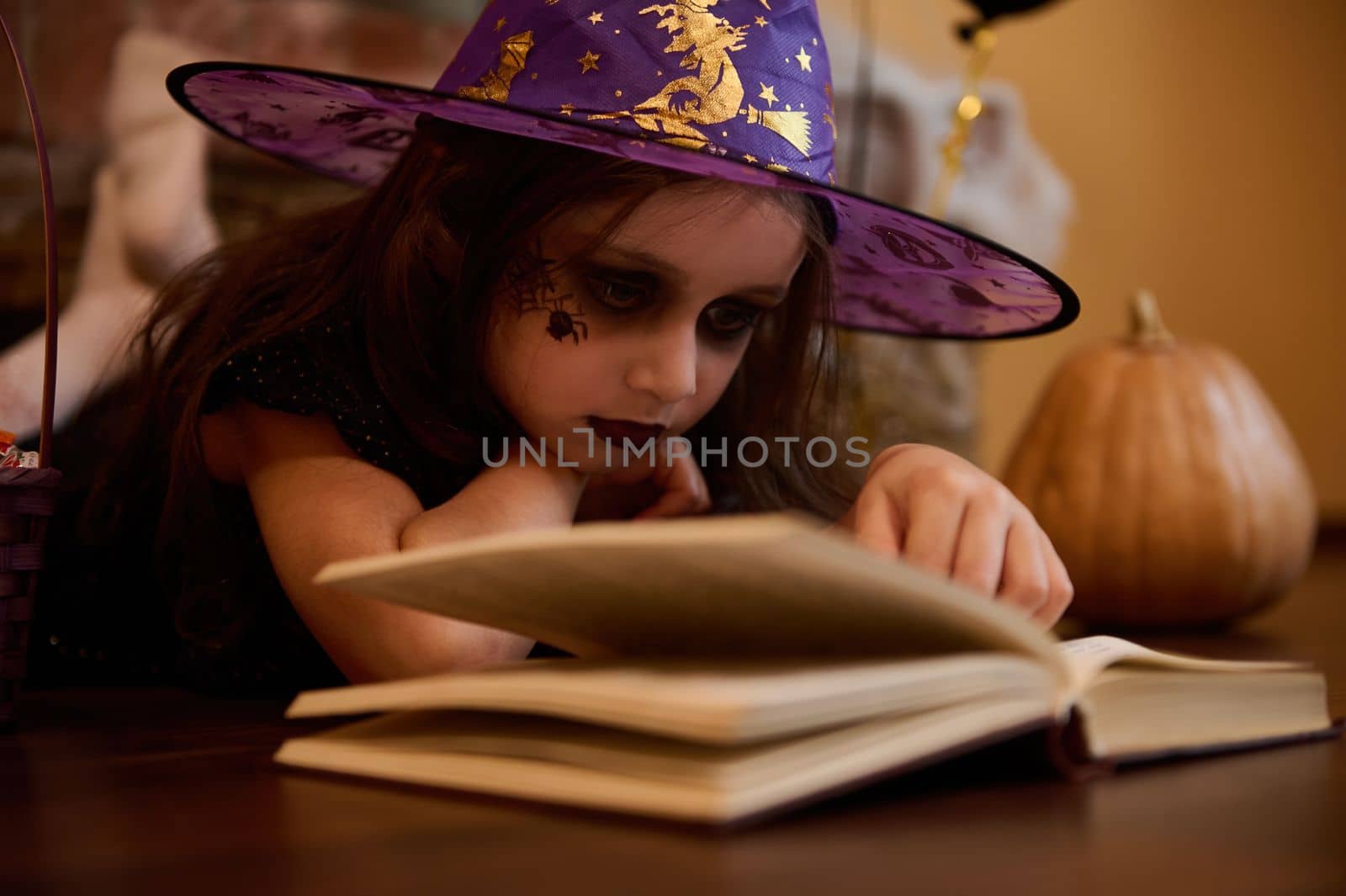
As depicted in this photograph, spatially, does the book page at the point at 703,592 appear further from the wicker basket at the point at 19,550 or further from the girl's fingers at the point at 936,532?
the wicker basket at the point at 19,550

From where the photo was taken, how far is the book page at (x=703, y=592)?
0.34 metres

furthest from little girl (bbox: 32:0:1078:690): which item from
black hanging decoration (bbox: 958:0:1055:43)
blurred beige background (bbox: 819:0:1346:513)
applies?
blurred beige background (bbox: 819:0:1346:513)

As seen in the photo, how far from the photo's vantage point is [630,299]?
2.23ft

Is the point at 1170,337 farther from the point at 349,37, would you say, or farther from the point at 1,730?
the point at 1,730

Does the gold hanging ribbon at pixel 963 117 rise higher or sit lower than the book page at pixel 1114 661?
higher

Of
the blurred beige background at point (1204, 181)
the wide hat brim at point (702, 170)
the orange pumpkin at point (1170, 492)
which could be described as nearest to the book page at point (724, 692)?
the wide hat brim at point (702, 170)

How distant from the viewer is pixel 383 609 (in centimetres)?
59

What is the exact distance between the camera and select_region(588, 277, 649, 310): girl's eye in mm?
679

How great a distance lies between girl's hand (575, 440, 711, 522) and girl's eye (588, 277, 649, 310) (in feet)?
0.65

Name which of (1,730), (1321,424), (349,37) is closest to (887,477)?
(1,730)

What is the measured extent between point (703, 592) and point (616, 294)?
31 centimetres

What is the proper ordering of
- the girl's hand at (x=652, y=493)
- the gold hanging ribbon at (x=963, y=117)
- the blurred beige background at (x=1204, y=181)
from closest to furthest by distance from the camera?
the girl's hand at (x=652, y=493)
the gold hanging ribbon at (x=963, y=117)
the blurred beige background at (x=1204, y=181)

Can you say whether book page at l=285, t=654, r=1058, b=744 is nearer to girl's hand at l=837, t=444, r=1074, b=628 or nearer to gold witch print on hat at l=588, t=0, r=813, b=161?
girl's hand at l=837, t=444, r=1074, b=628

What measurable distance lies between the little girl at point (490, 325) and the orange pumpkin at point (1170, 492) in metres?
0.40
